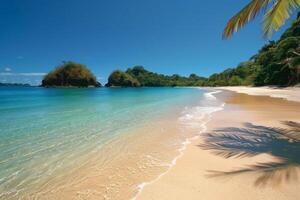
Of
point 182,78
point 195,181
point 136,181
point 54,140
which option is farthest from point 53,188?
point 182,78

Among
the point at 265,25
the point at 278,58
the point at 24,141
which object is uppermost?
the point at 278,58

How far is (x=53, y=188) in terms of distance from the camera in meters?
3.00

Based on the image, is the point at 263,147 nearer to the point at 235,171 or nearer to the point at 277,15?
the point at 235,171

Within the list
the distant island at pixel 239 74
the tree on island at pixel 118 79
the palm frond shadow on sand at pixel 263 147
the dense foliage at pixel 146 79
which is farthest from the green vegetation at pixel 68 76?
the palm frond shadow on sand at pixel 263 147

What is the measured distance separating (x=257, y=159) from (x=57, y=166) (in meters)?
3.92

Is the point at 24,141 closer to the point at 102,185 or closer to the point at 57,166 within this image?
the point at 57,166

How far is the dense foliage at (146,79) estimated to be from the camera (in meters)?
110

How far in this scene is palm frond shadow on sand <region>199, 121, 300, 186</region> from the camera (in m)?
3.12

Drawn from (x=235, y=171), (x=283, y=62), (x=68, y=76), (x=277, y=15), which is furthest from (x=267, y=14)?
(x=68, y=76)

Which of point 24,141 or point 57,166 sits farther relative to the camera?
point 24,141

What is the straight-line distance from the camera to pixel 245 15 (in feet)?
15.4

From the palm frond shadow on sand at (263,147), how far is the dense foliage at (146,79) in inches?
4174

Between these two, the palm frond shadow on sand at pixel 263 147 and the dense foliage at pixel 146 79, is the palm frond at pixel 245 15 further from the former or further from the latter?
the dense foliage at pixel 146 79

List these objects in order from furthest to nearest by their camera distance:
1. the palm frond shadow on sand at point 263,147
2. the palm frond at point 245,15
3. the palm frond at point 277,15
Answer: the palm frond at point 277,15
the palm frond at point 245,15
the palm frond shadow on sand at point 263,147
